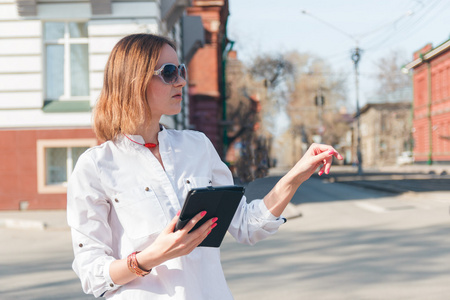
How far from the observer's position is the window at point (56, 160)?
53.1 ft

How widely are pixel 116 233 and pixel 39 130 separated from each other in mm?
14839

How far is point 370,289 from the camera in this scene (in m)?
→ 6.60

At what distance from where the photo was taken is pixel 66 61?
1661 cm

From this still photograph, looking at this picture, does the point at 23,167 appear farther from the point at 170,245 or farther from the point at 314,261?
the point at 170,245

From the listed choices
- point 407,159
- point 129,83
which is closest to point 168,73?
point 129,83

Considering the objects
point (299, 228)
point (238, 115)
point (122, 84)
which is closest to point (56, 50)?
point (299, 228)

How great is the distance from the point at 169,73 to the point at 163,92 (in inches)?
3.0

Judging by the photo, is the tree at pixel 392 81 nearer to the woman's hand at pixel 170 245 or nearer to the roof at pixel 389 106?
the roof at pixel 389 106

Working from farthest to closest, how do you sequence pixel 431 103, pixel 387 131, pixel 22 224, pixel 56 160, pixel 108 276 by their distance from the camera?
pixel 387 131 → pixel 431 103 → pixel 56 160 → pixel 22 224 → pixel 108 276

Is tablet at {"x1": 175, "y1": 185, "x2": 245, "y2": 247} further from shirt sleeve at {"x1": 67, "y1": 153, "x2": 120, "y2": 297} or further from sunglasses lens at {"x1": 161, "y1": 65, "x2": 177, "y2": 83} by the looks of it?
sunglasses lens at {"x1": 161, "y1": 65, "x2": 177, "y2": 83}

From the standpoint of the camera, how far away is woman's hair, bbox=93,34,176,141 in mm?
2148

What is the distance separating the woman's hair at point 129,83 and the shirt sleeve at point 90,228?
6.8 inches

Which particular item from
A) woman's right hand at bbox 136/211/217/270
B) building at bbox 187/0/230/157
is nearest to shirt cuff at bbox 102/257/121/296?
woman's right hand at bbox 136/211/217/270

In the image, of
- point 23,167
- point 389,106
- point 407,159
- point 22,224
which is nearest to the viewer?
point 22,224
